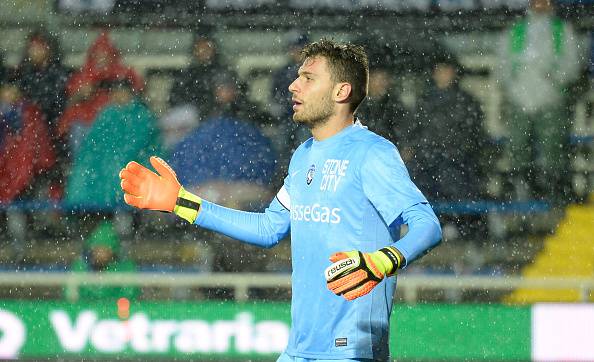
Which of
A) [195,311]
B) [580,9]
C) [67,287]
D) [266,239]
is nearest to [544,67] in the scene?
[580,9]

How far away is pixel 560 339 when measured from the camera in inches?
295

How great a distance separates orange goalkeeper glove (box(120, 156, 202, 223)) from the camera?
4.45 meters

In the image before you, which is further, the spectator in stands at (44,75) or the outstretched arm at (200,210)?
the spectator in stands at (44,75)

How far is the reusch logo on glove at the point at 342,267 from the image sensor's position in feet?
12.0

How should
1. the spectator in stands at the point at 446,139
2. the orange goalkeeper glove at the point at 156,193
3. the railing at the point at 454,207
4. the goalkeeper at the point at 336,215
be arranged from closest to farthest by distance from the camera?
the goalkeeper at the point at 336,215, the orange goalkeeper glove at the point at 156,193, the railing at the point at 454,207, the spectator in stands at the point at 446,139

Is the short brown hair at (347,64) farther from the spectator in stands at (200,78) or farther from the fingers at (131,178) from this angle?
the spectator in stands at (200,78)

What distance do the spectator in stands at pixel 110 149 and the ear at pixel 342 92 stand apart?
422 cm

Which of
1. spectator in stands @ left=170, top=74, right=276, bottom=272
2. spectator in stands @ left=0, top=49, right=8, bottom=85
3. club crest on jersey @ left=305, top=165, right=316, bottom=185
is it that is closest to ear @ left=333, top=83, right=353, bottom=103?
club crest on jersey @ left=305, top=165, right=316, bottom=185

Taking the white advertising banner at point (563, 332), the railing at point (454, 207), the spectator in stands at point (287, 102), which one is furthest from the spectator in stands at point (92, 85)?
the white advertising banner at point (563, 332)

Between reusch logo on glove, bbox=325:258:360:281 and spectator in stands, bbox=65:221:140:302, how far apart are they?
4.26 metres

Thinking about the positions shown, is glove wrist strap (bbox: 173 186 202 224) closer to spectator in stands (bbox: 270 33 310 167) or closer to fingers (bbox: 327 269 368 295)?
fingers (bbox: 327 269 368 295)

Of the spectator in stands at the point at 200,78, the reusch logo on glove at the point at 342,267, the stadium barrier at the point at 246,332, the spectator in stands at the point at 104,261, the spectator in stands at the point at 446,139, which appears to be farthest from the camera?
the spectator in stands at the point at 200,78

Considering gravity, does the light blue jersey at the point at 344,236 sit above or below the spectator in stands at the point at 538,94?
below

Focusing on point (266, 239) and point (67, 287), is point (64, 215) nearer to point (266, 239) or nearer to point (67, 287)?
point (67, 287)
